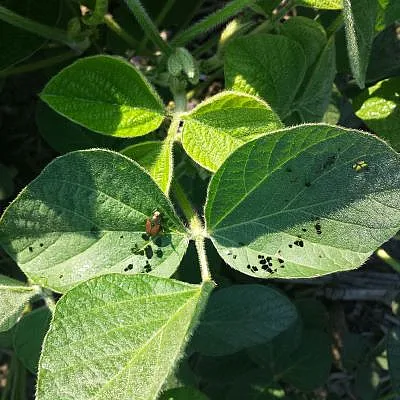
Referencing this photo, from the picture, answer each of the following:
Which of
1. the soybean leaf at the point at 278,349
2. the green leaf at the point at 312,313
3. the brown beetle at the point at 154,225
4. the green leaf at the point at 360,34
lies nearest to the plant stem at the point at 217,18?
the green leaf at the point at 360,34

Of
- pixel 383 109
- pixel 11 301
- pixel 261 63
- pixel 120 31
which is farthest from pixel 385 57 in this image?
pixel 11 301

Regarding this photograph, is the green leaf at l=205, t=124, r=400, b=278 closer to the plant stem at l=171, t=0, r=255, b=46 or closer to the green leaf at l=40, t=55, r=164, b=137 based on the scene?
the green leaf at l=40, t=55, r=164, b=137

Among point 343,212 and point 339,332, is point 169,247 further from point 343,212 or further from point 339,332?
point 339,332

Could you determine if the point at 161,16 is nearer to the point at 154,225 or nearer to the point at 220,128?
the point at 220,128

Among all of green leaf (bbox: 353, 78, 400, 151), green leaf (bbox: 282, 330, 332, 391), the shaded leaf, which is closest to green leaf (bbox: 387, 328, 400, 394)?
green leaf (bbox: 282, 330, 332, 391)

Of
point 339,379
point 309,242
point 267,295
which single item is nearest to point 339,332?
point 339,379
